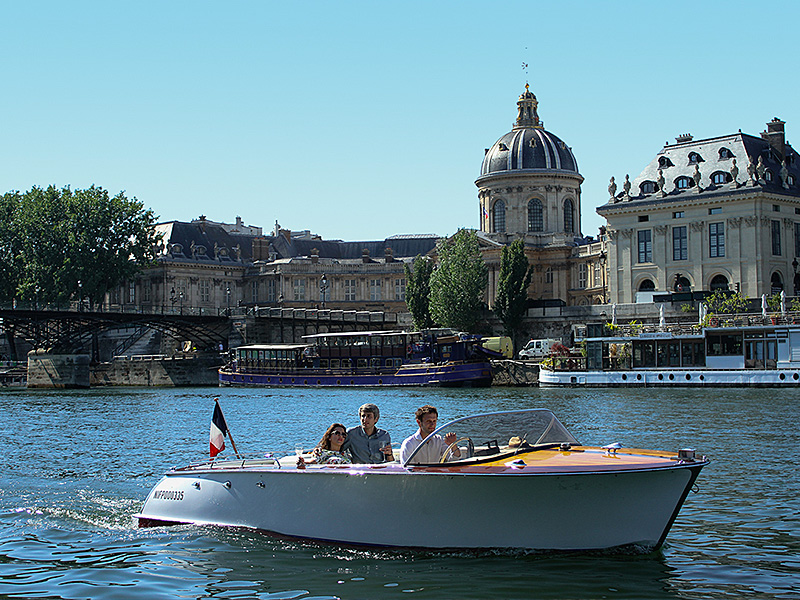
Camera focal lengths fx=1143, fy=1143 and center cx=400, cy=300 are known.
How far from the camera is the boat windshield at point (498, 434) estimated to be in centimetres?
1745

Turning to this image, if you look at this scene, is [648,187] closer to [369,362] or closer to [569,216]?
[369,362]

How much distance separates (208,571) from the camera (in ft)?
57.2

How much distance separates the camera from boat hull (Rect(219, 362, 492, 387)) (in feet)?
276

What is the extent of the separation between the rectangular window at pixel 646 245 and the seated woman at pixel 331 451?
274 ft

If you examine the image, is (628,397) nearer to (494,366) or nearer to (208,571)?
(494,366)

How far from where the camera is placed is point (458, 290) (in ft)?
345

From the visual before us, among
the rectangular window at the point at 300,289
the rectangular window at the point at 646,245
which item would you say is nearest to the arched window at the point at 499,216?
the rectangular window at the point at 300,289

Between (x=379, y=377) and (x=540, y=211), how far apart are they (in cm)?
4898

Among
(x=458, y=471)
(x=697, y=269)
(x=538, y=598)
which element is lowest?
(x=538, y=598)

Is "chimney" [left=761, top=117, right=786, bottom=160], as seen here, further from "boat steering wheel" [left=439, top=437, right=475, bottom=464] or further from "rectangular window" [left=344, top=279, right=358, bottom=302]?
"boat steering wheel" [left=439, top=437, right=475, bottom=464]

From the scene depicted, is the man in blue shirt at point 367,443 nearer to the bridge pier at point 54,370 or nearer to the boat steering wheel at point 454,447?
the boat steering wheel at point 454,447

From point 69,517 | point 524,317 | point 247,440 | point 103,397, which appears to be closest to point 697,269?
point 524,317

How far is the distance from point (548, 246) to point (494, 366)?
4444 cm

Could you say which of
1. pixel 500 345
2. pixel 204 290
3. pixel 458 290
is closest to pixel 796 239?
pixel 500 345
